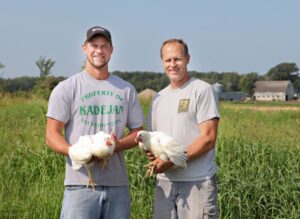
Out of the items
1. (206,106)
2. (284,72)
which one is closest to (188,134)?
(206,106)

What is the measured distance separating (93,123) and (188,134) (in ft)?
2.22

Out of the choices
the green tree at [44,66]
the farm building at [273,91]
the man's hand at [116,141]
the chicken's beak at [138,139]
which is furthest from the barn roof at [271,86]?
the man's hand at [116,141]

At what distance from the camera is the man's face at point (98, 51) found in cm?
320

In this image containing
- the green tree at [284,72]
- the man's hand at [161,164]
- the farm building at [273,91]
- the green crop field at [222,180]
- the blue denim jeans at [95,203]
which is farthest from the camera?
the green tree at [284,72]

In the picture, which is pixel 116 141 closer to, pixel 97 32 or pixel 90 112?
pixel 90 112

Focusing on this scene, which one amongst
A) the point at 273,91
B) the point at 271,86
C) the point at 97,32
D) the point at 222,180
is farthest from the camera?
the point at 271,86

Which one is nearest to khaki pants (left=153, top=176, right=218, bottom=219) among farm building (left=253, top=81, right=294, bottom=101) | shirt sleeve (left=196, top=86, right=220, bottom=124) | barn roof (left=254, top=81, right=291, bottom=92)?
shirt sleeve (left=196, top=86, right=220, bottom=124)

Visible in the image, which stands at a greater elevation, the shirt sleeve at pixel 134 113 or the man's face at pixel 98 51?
the man's face at pixel 98 51

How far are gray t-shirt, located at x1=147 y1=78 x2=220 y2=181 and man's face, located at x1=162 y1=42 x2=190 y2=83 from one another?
0.09 meters

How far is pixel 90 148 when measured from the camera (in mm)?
2979

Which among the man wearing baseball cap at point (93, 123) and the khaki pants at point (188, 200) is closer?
the man wearing baseball cap at point (93, 123)

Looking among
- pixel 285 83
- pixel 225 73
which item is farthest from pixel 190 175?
pixel 225 73

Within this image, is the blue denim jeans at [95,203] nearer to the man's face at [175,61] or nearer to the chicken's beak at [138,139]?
the chicken's beak at [138,139]

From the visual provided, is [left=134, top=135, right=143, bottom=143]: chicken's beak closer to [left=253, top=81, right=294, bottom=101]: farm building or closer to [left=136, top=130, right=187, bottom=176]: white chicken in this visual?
[left=136, top=130, right=187, bottom=176]: white chicken
